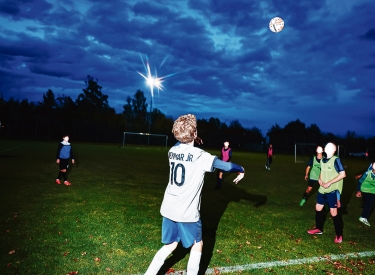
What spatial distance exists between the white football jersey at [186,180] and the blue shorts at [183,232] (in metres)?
0.09

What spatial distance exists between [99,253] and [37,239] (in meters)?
1.40

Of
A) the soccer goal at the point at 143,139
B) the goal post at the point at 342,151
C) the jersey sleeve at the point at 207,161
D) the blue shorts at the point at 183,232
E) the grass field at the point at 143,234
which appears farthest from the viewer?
the soccer goal at the point at 143,139

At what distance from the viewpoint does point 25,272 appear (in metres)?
4.23

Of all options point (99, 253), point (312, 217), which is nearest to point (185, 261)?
point (99, 253)

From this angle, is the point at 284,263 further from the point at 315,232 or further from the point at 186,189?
the point at 186,189

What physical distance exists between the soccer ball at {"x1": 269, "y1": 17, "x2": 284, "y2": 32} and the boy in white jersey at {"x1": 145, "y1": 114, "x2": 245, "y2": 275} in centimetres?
1426

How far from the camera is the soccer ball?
15742 millimetres

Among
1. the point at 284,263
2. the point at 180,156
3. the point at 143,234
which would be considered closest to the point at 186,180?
the point at 180,156

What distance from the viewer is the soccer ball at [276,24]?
51.6ft

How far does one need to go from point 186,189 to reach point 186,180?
11cm

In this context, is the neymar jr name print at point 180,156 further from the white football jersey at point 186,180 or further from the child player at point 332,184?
the child player at point 332,184

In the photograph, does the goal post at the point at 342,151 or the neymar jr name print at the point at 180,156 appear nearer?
the neymar jr name print at the point at 180,156

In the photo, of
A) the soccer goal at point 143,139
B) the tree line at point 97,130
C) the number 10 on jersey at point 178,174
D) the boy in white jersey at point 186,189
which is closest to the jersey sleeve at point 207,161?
the boy in white jersey at point 186,189

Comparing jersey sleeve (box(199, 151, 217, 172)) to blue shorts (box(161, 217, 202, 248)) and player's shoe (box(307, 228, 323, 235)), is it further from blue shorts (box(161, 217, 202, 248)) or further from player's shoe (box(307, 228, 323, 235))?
player's shoe (box(307, 228, 323, 235))
